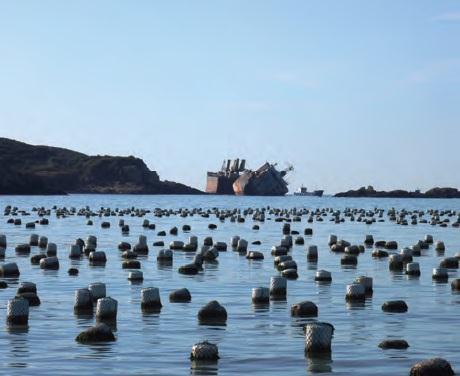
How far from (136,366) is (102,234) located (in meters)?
63.1

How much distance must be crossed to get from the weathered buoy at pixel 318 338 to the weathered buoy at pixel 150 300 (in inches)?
355

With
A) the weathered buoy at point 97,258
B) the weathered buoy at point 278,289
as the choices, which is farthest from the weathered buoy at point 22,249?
the weathered buoy at point 278,289

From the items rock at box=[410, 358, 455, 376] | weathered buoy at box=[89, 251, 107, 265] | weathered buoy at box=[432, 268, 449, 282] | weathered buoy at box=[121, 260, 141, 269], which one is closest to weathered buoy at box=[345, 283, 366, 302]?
weathered buoy at box=[432, 268, 449, 282]

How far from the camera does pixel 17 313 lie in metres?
29.6

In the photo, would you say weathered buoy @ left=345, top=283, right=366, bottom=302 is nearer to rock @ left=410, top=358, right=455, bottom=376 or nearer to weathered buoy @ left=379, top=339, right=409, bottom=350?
weathered buoy @ left=379, top=339, right=409, bottom=350

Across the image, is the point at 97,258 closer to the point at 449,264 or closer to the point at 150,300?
the point at 449,264

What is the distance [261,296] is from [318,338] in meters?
10.0

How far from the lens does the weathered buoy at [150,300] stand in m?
33.2

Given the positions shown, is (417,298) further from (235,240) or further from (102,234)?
(102,234)

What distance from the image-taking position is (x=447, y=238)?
83750mm

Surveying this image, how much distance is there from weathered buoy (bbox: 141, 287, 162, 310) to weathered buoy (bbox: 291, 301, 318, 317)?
13.6 ft

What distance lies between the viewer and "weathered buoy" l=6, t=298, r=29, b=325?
29578 mm

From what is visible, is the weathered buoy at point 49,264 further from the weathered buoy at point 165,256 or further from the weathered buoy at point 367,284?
the weathered buoy at point 367,284

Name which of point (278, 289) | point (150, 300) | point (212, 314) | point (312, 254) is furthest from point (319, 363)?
point (312, 254)
